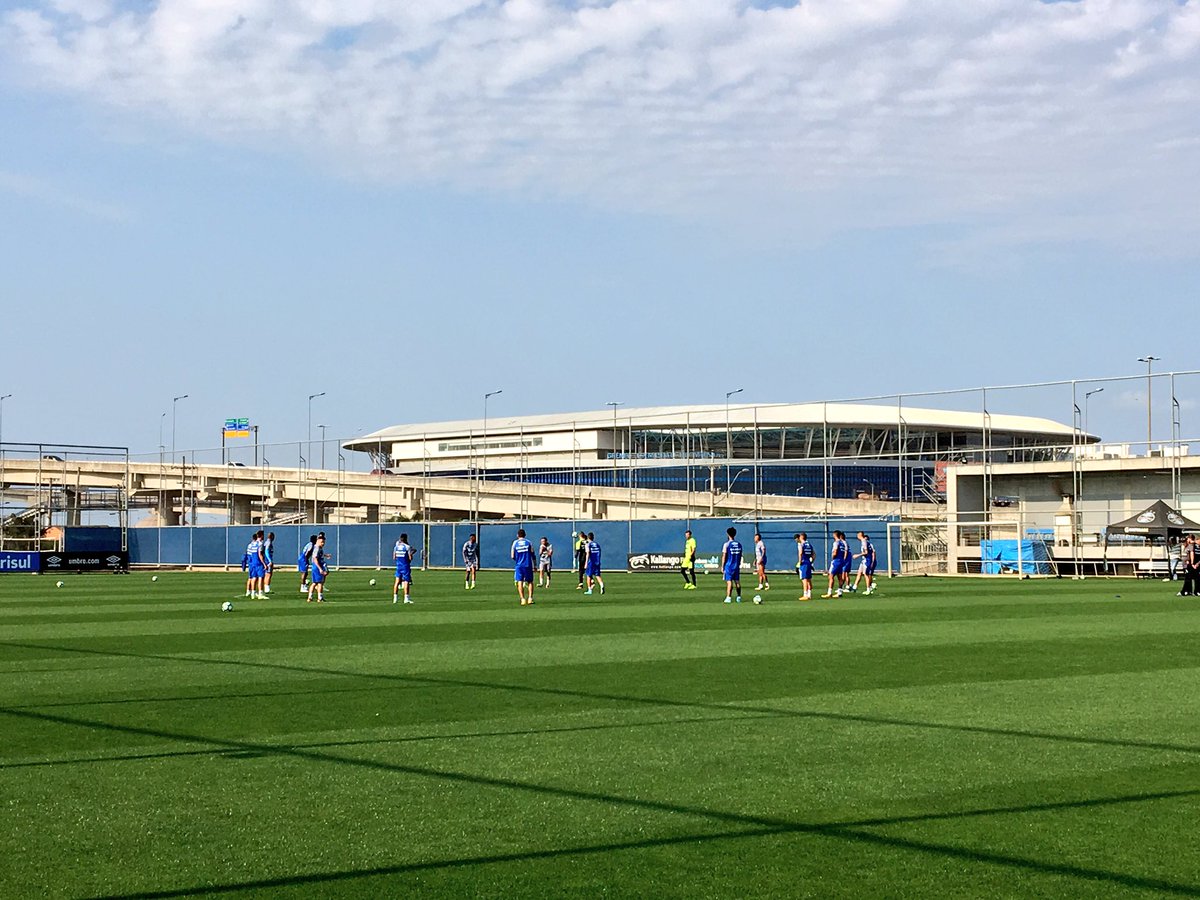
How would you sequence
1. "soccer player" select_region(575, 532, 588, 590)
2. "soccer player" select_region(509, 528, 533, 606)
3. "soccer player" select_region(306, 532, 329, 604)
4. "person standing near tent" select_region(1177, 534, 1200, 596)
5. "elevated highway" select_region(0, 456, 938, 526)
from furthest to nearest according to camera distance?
"elevated highway" select_region(0, 456, 938, 526), "soccer player" select_region(575, 532, 588, 590), "person standing near tent" select_region(1177, 534, 1200, 596), "soccer player" select_region(306, 532, 329, 604), "soccer player" select_region(509, 528, 533, 606)

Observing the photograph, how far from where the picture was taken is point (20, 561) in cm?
6328

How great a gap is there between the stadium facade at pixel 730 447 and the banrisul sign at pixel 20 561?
2217cm

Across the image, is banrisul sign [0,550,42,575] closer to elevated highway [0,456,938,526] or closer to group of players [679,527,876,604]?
elevated highway [0,456,938,526]

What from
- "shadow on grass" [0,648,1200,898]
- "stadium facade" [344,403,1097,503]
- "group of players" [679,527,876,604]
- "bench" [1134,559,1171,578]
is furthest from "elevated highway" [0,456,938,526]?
"shadow on grass" [0,648,1200,898]

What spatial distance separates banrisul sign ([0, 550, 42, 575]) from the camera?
62812 mm

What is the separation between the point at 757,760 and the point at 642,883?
3334mm

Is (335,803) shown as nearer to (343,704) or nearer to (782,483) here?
(343,704)

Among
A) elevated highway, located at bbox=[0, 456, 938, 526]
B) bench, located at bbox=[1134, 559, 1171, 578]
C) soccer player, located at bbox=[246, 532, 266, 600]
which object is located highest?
elevated highway, located at bbox=[0, 456, 938, 526]

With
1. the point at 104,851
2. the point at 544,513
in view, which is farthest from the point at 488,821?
the point at 544,513

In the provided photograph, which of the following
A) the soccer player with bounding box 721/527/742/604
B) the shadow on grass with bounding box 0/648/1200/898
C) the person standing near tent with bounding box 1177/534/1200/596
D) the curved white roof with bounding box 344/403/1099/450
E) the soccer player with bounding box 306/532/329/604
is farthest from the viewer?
the curved white roof with bounding box 344/403/1099/450

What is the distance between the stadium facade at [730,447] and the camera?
72494mm

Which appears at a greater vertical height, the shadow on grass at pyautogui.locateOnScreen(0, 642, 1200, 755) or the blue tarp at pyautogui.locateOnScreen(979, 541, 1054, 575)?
the blue tarp at pyautogui.locateOnScreen(979, 541, 1054, 575)

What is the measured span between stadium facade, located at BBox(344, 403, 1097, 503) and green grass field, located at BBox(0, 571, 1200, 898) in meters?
42.1

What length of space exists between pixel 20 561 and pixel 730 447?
34.9m
